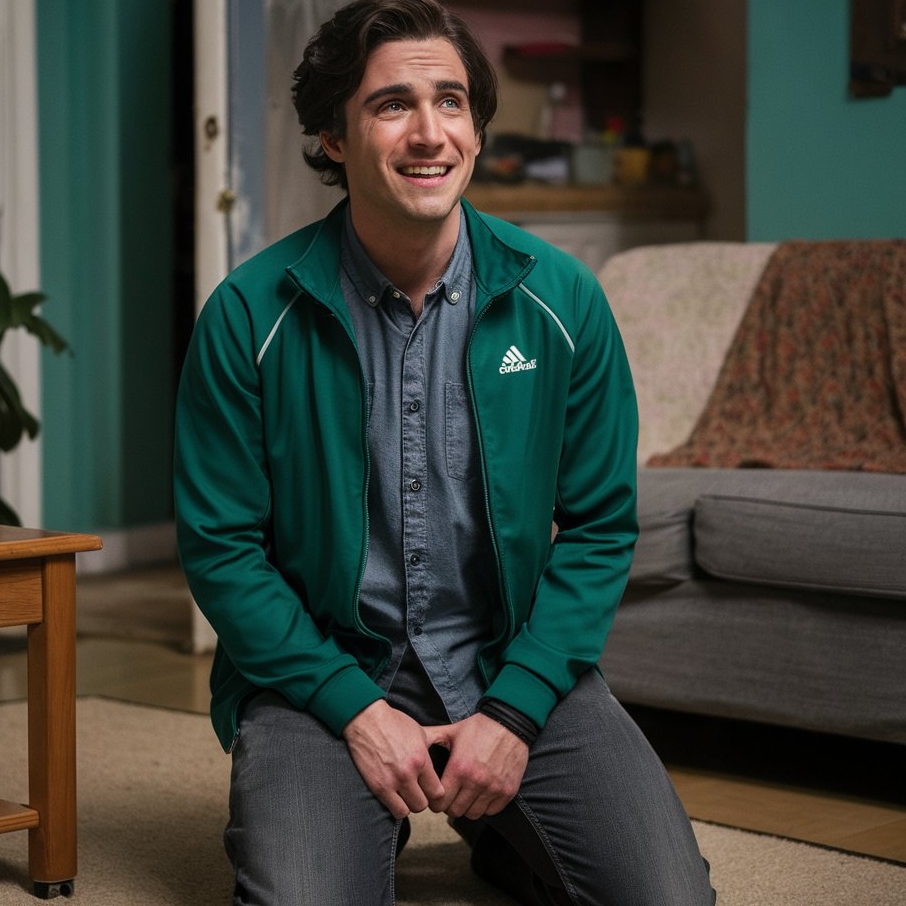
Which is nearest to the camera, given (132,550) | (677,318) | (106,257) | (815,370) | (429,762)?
(429,762)

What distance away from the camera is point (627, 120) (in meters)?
5.73

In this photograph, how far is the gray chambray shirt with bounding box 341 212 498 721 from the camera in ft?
5.84

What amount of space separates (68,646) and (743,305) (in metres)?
1.81

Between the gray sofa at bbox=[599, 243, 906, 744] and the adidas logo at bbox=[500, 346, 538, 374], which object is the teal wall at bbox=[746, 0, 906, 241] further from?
the adidas logo at bbox=[500, 346, 538, 374]

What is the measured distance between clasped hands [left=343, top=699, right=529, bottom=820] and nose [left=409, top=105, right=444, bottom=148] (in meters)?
0.61

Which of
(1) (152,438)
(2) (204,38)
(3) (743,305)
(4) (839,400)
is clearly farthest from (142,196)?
(4) (839,400)

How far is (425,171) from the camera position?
1752 mm

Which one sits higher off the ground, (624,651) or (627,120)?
(627,120)

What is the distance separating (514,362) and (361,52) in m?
0.38

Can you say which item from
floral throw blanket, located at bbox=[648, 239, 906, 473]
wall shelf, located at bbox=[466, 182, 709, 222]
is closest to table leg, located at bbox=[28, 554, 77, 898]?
floral throw blanket, located at bbox=[648, 239, 906, 473]

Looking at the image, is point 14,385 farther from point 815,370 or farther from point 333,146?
point 333,146

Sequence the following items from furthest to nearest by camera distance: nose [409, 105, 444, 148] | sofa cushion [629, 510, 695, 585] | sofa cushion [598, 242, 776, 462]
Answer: sofa cushion [598, 242, 776, 462]
sofa cushion [629, 510, 695, 585]
nose [409, 105, 444, 148]

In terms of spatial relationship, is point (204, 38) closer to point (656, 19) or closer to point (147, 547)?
point (147, 547)

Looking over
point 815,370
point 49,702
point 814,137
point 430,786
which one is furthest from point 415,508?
point 814,137
